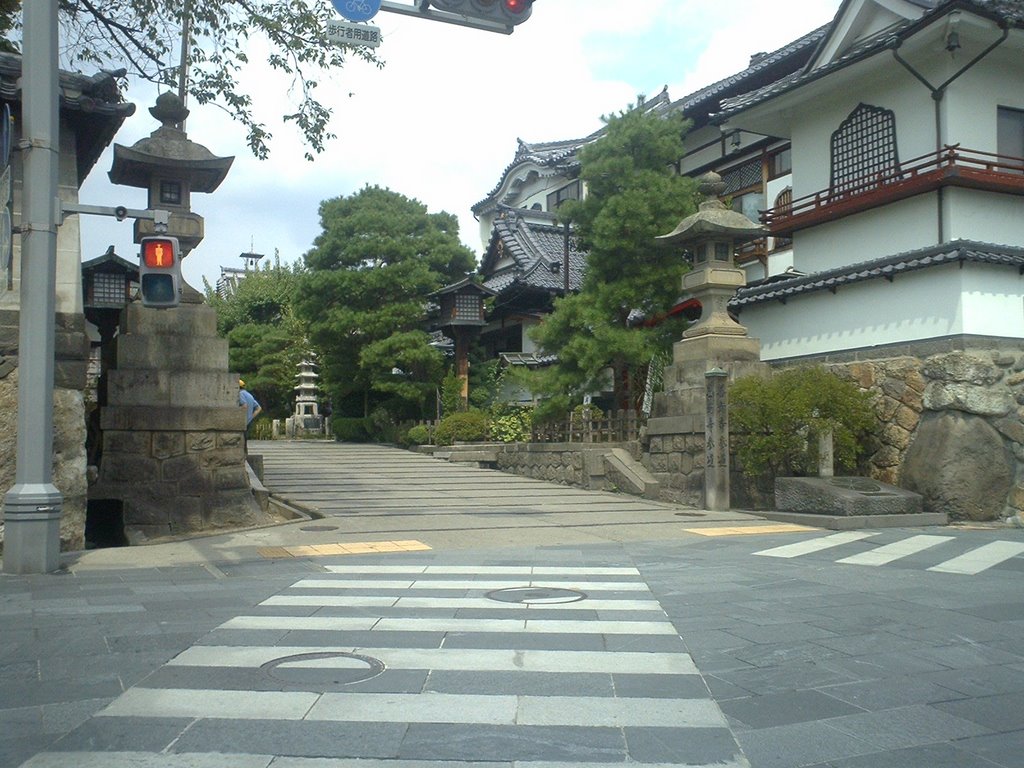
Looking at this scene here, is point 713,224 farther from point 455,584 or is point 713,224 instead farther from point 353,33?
point 455,584

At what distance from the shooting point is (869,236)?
59.0 feet

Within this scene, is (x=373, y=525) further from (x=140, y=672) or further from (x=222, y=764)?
(x=222, y=764)

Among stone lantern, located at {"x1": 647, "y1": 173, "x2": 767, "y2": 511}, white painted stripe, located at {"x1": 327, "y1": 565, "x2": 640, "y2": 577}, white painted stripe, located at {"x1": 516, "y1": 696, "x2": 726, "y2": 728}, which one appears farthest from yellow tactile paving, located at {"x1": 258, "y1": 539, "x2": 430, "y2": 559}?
stone lantern, located at {"x1": 647, "y1": 173, "x2": 767, "y2": 511}

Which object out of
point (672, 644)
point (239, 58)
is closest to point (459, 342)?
point (239, 58)

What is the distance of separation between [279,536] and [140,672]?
6.58 meters

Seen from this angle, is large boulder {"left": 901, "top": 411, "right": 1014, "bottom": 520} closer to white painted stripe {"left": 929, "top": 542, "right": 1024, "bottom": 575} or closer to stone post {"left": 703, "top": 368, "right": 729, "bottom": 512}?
white painted stripe {"left": 929, "top": 542, "right": 1024, "bottom": 575}

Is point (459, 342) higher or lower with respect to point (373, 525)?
higher

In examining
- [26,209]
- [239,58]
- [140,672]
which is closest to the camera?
[140,672]

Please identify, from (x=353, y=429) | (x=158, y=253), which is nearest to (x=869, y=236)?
(x=158, y=253)

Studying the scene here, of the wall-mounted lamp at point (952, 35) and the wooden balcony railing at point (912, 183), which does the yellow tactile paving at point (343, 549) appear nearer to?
the wooden balcony railing at point (912, 183)

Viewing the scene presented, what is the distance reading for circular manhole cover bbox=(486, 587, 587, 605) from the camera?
743cm

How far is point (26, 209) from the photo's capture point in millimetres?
9156

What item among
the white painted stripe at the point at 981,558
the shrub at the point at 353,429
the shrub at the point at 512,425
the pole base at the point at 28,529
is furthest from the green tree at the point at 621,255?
the shrub at the point at 353,429

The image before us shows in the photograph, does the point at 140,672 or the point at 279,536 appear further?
the point at 279,536
